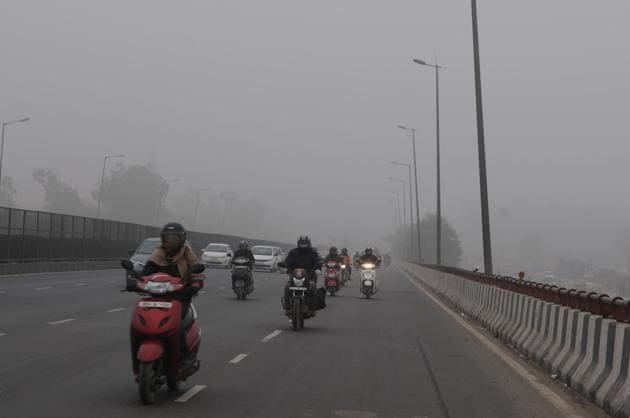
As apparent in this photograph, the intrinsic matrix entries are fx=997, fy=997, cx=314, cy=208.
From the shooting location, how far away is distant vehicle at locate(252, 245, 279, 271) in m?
59.4

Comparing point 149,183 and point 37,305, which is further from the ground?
point 149,183

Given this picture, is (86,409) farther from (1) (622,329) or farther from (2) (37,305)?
(2) (37,305)

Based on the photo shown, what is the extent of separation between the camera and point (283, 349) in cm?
1489

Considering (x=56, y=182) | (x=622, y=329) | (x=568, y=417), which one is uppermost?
(x=56, y=182)

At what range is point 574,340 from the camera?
464 inches

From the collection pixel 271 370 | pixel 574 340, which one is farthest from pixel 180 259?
pixel 574 340

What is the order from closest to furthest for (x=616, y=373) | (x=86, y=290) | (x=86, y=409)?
(x=86, y=409) → (x=616, y=373) → (x=86, y=290)

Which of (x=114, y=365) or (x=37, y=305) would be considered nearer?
(x=114, y=365)

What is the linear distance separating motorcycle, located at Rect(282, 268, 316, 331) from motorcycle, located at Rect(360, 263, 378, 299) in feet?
46.1

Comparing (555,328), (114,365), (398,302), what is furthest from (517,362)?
(398,302)

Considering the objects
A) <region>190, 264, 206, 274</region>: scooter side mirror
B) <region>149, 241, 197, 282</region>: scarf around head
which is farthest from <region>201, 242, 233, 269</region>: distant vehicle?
<region>190, 264, 206, 274</region>: scooter side mirror

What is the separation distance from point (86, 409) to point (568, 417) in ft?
14.6

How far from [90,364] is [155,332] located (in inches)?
138

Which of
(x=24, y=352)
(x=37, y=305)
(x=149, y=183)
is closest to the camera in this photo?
(x=24, y=352)
